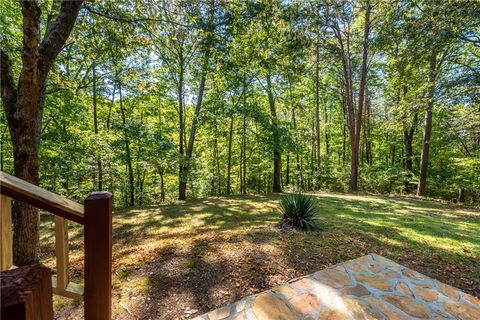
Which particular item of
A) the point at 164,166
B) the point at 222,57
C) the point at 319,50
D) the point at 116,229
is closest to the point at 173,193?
the point at 164,166

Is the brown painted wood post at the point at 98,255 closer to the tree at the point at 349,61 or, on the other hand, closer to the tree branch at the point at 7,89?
the tree branch at the point at 7,89

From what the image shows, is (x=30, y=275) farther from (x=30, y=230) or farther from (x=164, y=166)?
(x=164, y=166)

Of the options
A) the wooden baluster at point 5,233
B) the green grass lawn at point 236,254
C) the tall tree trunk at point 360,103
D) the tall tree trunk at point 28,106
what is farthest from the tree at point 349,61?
the wooden baluster at point 5,233

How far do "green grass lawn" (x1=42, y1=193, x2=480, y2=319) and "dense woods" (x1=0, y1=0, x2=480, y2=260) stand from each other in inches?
60.7

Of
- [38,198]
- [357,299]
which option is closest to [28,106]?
[38,198]

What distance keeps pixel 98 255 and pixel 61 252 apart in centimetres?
31

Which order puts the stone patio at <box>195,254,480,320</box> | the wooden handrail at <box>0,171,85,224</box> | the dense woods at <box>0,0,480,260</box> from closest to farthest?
the wooden handrail at <box>0,171,85,224</box>, the stone patio at <box>195,254,480,320</box>, the dense woods at <box>0,0,480,260</box>

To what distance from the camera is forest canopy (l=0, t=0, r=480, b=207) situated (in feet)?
13.4

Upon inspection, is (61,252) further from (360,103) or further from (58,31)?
(360,103)

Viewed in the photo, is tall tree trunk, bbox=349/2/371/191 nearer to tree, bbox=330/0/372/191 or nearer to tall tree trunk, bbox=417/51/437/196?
tree, bbox=330/0/372/191

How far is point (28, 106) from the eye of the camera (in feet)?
8.55

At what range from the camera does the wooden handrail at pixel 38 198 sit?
0.97m

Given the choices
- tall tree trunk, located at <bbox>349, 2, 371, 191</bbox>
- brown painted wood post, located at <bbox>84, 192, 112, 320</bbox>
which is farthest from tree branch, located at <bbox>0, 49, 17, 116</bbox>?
tall tree trunk, located at <bbox>349, 2, 371, 191</bbox>

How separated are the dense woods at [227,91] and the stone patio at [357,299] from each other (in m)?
2.76
